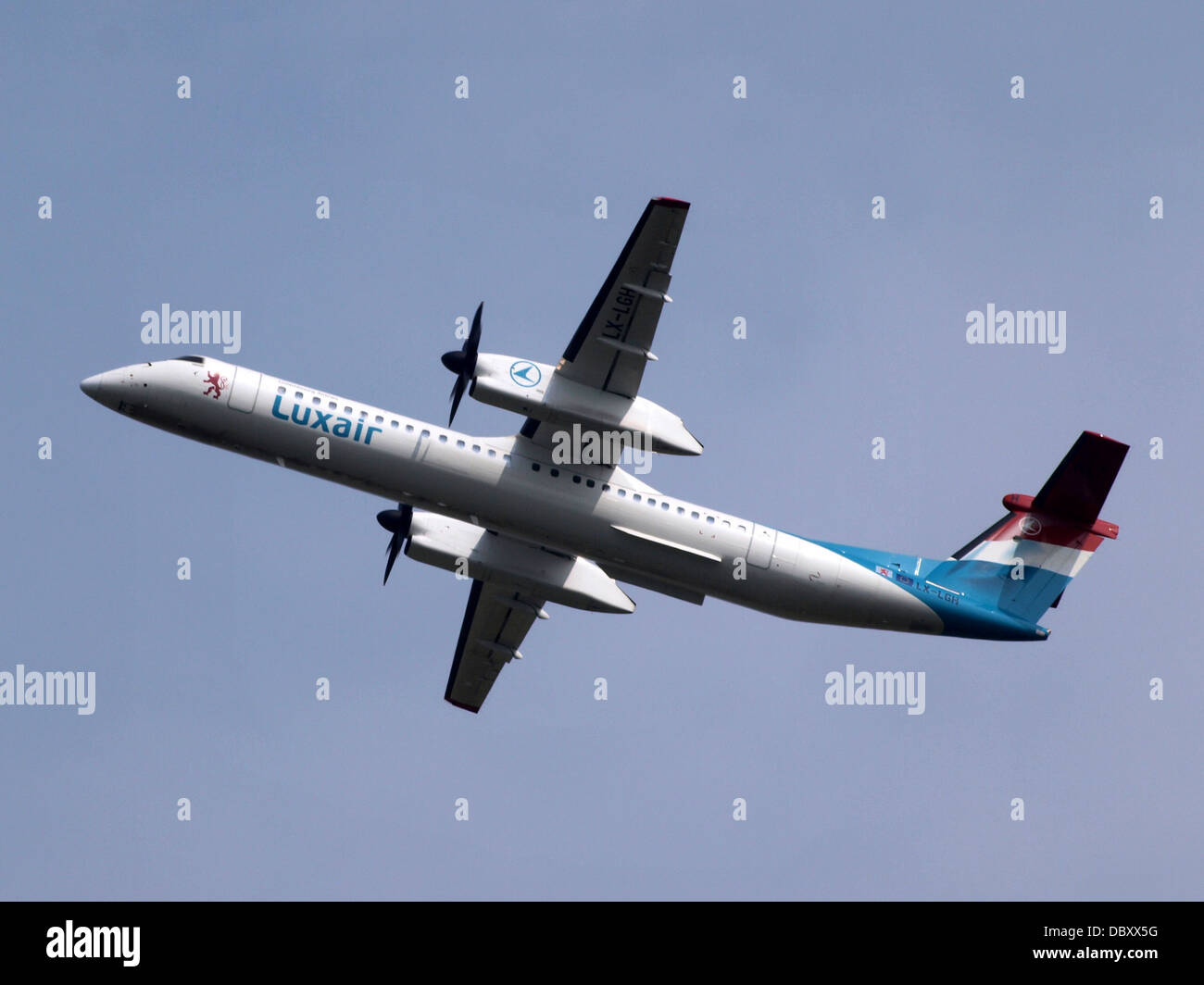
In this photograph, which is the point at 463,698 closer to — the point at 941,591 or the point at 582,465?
the point at 582,465

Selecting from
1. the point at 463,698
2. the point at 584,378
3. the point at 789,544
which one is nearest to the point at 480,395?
the point at 584,378

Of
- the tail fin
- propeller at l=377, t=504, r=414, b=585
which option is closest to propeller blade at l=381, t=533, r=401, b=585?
propeller at l=377, t=504, r=414, b=585

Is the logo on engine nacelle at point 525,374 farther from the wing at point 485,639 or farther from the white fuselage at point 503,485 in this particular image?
the wing at point 485,639

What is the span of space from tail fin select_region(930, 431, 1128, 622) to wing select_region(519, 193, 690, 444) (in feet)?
29.0

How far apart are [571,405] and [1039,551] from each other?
1179 cm

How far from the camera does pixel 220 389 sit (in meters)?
30.5

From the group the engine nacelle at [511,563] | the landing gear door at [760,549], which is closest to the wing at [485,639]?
the engine nacelle at [511,563]

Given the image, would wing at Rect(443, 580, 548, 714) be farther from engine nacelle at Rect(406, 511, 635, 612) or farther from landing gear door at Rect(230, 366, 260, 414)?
landing gear door at Rect(230, 366, 260, 414)

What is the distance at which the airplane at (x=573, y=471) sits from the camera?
30.4 meters

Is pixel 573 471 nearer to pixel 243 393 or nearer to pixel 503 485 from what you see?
pixel 503 485

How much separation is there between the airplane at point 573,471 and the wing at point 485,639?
185 cm

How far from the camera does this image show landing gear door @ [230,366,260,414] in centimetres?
3045

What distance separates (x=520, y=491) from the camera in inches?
1211

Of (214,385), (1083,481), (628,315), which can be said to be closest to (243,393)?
(214,385)
